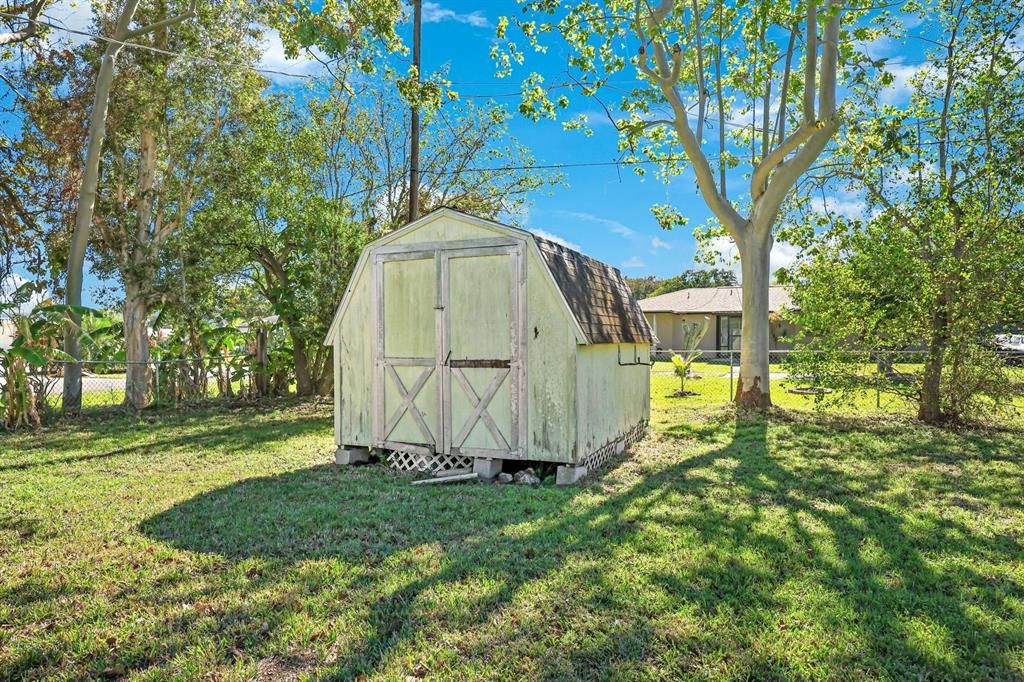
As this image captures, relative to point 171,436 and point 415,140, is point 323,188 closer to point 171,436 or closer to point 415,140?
point 415,140

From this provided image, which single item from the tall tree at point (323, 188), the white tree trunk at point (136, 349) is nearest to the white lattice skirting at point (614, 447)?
the tall tree at point (323, 188)

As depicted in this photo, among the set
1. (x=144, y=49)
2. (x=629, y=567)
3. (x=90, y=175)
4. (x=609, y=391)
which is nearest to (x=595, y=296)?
(x=609, y=391)

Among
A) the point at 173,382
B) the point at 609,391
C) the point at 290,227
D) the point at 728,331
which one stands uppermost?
the point at 290,227

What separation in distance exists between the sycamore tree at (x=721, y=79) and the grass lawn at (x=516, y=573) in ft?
17.6

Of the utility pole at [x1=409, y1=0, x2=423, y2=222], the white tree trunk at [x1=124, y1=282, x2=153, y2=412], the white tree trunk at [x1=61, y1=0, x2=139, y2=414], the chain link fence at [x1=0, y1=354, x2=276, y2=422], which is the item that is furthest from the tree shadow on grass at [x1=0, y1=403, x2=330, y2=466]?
the utility pole at [x1=409, y1=0, x2=423, y2=222]

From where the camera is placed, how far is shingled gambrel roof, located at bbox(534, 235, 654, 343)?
6.45 m

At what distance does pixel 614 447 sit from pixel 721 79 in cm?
886

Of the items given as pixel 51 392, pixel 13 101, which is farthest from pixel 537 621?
pixel 13 101

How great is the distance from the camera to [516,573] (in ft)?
12.7

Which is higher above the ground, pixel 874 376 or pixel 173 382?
pixel 874 376

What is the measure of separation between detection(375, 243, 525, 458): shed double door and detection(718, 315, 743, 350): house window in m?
25.3

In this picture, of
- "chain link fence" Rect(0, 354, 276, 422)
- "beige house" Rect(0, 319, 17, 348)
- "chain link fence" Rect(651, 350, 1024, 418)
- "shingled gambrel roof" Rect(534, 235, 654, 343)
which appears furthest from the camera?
"beige house" Rect(0, 319, 17, 348)

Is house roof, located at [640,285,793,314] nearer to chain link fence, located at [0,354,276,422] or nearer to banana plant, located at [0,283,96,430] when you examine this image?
chain link fence, located at [0,354,276,422]

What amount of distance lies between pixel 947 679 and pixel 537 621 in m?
1.95
